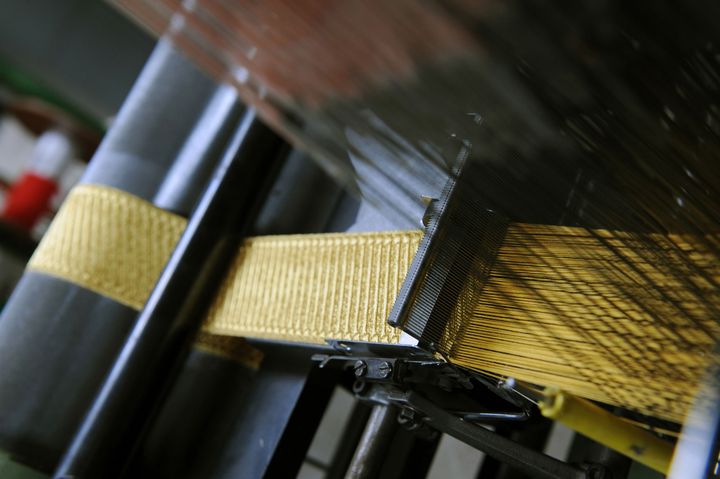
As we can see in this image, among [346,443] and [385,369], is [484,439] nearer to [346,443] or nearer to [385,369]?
[385,369]

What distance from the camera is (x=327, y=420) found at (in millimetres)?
1956

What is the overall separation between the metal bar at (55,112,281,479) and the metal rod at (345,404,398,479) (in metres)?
0.47

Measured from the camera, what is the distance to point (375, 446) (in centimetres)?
125

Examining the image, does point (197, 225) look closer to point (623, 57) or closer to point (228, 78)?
point (228, 78)

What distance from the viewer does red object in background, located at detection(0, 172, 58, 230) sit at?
3949 mm

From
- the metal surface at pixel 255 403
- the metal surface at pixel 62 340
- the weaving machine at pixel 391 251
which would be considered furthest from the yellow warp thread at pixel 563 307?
the metal surface at pixel 62 340

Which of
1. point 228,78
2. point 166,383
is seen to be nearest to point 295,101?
point 228,78

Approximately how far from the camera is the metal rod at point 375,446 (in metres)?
1.25

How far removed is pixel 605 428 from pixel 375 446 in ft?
1.62

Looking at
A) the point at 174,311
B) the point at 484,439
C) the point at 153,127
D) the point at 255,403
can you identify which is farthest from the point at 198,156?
the point at 484,439

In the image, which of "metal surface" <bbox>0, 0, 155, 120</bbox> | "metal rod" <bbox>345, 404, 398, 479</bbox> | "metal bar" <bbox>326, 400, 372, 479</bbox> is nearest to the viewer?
"metal rod" <bbox>345, 404, 398, 479</bbox>

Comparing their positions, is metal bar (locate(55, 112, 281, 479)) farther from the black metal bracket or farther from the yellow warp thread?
the black metal bracket

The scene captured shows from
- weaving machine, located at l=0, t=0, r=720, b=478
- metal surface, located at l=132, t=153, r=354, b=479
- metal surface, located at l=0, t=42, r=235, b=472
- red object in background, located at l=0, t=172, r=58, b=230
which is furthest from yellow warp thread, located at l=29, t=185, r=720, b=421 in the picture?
red object in background, located at l=0, t=172, r=58, b=230

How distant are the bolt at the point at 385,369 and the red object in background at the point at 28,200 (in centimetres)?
328
